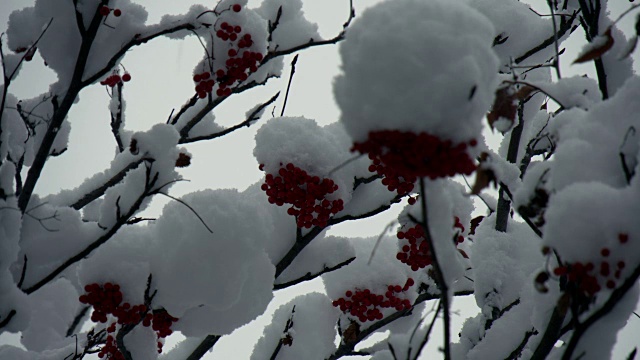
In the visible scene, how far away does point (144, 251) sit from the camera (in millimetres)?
2750

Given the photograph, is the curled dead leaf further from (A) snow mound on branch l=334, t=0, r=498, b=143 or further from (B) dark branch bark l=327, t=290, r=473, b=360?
(B) dark branch bark l=327, t=290, r=473, b=360

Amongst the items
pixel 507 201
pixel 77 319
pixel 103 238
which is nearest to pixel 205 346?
pixel 103 238

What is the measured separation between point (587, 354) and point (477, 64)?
109 cm

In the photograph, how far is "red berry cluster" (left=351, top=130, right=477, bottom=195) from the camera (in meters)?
1.30

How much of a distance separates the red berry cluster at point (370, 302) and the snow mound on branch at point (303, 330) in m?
0.30

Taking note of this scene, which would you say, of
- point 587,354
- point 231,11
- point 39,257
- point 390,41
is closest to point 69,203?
point 39,257

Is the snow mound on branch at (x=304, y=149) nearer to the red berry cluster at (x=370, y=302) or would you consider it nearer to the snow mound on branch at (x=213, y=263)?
the snow mound on branch at (x=213, y=263)

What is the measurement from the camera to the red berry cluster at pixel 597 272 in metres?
1.42

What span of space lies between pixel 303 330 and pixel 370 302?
63 centimetres

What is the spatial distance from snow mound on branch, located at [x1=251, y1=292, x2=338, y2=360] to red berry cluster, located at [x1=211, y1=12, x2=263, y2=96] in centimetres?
192

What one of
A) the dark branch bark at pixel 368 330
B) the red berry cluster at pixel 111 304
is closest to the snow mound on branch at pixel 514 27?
the dark branch bark at pixel 368 330

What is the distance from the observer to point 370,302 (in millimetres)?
4004

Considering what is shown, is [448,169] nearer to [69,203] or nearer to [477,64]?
[477,64]

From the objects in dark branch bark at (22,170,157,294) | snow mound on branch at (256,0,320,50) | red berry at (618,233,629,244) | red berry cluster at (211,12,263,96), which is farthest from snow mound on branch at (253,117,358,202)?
red berry at (618,233,629,244)
